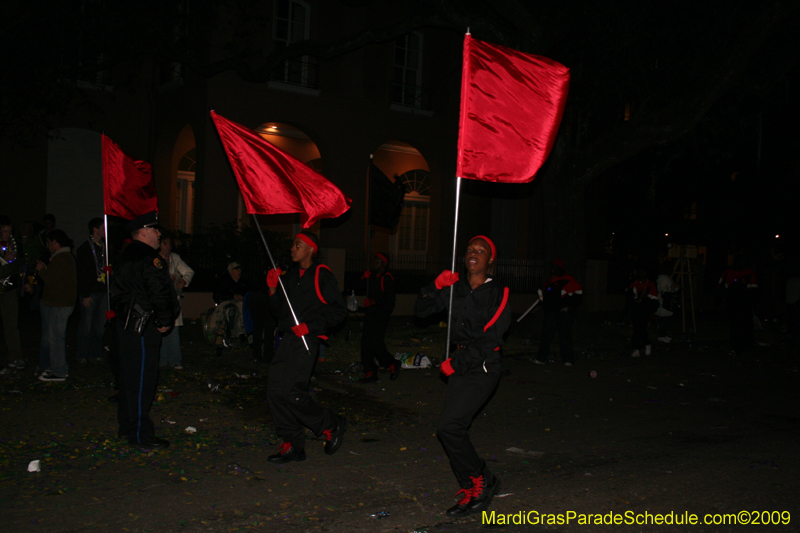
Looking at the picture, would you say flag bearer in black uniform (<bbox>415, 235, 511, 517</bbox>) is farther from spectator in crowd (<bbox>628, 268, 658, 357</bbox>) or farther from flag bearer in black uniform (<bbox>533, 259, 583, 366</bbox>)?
spectator in crowd (<bbox>628, 268, 658, 357</bbox>)

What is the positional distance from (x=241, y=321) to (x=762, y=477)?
7376 mm

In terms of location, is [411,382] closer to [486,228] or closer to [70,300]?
[70,300]

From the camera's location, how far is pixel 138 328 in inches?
221

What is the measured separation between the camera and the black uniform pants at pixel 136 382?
221 inches

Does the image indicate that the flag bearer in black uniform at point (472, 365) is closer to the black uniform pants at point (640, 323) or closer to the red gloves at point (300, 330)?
the red gloves at point (300, 330)

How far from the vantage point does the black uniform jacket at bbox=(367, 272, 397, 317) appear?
354 inches

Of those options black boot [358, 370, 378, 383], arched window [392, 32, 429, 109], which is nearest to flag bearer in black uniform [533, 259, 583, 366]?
black boot [358, 370, 378, 383]

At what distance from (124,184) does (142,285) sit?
3326mm

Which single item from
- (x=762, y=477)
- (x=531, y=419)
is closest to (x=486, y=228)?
(x=531, y=419)

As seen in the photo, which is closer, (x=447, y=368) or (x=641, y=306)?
(x=447, y=368)

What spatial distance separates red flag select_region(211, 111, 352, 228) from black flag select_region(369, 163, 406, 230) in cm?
801

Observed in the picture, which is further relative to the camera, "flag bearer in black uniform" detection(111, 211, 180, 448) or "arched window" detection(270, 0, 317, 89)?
"arched window" detection(270, 0, 317, 89)

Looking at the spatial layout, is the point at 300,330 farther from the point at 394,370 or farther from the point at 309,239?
the point at 394,370

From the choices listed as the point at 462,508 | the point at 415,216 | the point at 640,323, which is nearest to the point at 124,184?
the point at 462,508
